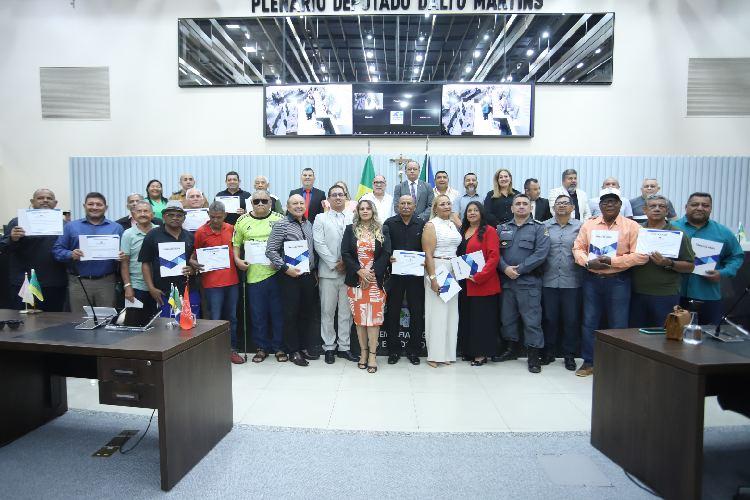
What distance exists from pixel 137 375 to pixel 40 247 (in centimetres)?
279

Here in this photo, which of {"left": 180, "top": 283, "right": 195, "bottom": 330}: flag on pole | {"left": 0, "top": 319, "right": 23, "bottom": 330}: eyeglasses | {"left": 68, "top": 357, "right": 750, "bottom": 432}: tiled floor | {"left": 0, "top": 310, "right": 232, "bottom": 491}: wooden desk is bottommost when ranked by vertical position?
{"left": 68, "top": 357, "right": 750, "bottom": 432}: tiled floor

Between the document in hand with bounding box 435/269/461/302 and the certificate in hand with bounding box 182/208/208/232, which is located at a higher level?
the certificate in hand with bounding box 182/208/208/232

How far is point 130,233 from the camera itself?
4.28 meters

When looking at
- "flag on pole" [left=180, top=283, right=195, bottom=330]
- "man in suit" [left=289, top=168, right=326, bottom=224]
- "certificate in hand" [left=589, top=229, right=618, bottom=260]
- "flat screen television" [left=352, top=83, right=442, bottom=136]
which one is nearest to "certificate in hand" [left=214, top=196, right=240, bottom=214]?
"man in suit" [left=289, top=168, right=326, bottom=224]

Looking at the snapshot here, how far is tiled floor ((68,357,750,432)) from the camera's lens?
10.8 ft

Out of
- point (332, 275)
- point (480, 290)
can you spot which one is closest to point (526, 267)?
point (480, 290)

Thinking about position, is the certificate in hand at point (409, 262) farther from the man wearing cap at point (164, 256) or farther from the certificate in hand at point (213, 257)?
the man wearing cap at point (164, 256)

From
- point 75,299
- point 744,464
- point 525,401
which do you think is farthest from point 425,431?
point 75,299

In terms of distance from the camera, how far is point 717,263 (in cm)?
388

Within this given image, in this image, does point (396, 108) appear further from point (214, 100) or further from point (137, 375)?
point (137, 375)

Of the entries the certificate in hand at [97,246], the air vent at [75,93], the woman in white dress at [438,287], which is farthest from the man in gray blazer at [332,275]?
the air vent at [75,93]

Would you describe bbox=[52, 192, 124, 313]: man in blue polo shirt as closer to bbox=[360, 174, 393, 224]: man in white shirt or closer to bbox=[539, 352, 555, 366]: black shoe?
bbox=[360, 174, 393, 224]: man in white shirt

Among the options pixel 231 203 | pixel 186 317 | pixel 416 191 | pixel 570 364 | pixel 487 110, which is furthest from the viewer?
pixel 487 110

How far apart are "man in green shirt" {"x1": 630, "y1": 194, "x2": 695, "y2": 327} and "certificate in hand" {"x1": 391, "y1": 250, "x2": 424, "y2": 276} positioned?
75.7 inches
